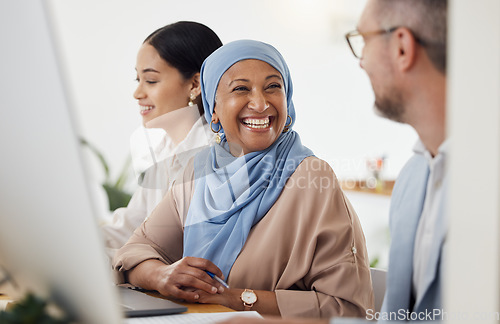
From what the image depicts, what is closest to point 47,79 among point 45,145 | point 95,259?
point 45,145

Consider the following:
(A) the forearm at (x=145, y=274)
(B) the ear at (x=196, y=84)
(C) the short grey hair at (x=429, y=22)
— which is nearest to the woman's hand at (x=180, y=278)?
(A) the forearm at (x=145, y=274)

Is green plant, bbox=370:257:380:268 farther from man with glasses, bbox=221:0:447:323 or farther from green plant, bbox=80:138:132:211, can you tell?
green plant, bbox=80:138:132:211

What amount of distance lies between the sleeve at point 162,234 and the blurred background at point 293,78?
15 centimetres

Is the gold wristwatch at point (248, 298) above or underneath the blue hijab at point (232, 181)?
underneath

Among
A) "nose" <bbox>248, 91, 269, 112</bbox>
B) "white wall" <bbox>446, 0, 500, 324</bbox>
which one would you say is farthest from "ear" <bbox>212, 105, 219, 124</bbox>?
"white wall" <bbox>446, 0, 500, 324</bbox>

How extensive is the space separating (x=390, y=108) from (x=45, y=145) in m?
0.61

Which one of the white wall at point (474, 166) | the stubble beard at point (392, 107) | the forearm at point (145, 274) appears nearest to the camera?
the white wall at point (474, 166)

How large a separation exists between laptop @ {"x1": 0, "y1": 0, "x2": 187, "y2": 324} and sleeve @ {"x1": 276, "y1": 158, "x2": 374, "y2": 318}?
0.66 metres

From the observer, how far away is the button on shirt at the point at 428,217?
2.63ft

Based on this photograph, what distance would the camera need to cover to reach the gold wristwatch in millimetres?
1195

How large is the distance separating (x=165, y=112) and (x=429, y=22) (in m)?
0.87

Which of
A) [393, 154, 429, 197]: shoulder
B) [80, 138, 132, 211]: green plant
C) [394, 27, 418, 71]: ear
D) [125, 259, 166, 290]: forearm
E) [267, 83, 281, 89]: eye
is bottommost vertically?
[125, 259, 166, 290]: forearm

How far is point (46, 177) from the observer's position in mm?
599

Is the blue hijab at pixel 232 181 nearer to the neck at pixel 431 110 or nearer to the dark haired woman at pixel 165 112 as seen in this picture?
the dark haired woman at pixel 165 112
